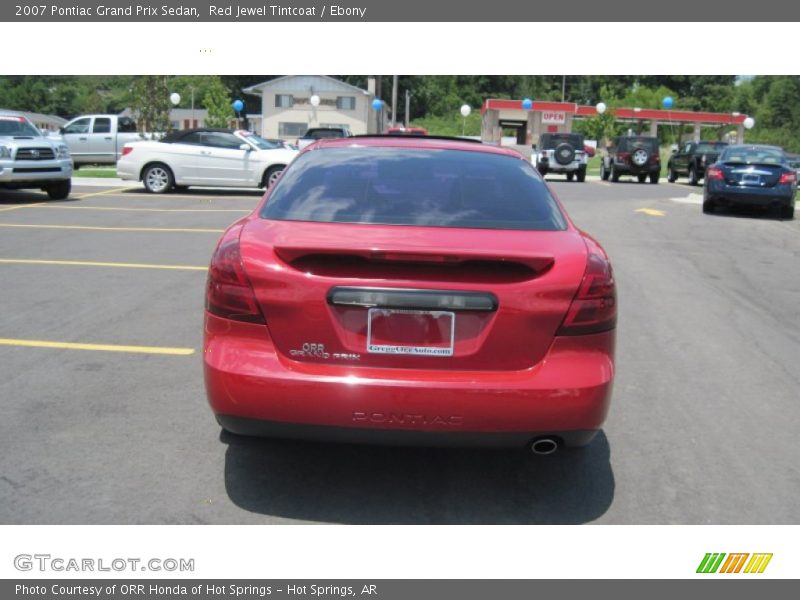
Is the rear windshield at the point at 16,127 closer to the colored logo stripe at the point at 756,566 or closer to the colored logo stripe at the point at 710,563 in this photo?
the colored logo stripe at the point at 710,563

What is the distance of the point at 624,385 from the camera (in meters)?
5.80

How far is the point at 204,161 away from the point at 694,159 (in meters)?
17.9

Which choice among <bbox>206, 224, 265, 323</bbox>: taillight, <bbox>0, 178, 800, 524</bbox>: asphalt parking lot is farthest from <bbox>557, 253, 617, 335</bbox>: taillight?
<bbox>206, 224, 265, 323</bbox>: taillight

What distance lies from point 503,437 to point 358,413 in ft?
2.06

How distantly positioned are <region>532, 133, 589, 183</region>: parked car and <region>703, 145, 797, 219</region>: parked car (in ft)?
44.0

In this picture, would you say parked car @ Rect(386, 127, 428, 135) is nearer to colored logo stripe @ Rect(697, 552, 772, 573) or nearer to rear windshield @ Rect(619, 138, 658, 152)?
colored logo stripe @ Rect(697, 552, 772, 573)

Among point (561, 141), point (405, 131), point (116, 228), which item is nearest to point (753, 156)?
point (405, 131)

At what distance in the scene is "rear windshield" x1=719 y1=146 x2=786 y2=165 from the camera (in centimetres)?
1754

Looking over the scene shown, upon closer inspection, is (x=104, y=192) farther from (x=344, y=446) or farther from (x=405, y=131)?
(x=344, y=446)

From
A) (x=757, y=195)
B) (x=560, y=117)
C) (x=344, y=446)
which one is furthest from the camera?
(x=560, y=117)

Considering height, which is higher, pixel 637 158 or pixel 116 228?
pixel 116 228

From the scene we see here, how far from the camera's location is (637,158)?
1211 inches

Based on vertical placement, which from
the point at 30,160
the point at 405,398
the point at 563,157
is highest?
the point at 405,398

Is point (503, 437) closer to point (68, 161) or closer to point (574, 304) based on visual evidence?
point (574, 304)
